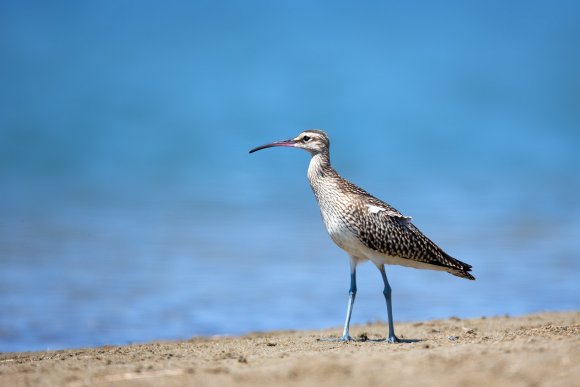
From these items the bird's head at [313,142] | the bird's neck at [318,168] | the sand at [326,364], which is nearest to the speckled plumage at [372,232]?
the bird's neck at [318,168]

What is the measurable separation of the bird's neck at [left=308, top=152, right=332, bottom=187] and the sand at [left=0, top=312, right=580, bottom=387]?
179 cm

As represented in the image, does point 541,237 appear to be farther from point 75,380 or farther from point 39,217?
point 75,380

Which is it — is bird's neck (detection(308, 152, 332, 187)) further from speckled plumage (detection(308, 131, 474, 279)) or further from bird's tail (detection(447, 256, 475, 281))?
bird's tail (detection(447, 256, 475, 281))

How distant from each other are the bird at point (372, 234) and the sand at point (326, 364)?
83 cm

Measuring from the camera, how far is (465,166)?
32094 mm

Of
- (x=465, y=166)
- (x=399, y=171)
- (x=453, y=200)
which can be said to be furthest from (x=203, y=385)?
(x=465, y=166)

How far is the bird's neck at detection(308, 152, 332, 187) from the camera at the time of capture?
8.98m

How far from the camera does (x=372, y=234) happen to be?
27.3 feet

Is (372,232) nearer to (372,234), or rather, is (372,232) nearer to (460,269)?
(372,234)

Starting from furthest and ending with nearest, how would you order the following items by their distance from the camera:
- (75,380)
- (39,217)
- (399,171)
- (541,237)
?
(399,171) → (39,217) → (541,237) → (75,380)

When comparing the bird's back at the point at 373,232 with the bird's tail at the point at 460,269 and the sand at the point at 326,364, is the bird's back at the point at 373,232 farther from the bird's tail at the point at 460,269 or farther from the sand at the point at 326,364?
the sand at the point at 326,364

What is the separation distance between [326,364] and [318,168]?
3.47 meters

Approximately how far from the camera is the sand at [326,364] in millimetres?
5539

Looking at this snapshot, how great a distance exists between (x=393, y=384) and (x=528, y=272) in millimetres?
9186
